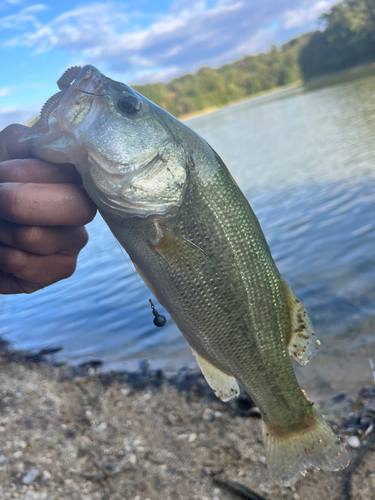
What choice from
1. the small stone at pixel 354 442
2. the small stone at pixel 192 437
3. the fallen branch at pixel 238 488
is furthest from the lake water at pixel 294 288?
the fallen branch at pixel 238 488

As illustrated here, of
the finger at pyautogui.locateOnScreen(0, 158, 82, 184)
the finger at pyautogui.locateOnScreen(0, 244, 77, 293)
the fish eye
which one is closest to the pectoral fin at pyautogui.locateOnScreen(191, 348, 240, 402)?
the finger at pyautogui.locateOnScreen(0, 244, 77, 293)

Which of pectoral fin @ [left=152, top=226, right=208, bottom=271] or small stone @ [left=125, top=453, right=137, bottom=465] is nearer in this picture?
pectoral fin @ [left=152, top=226, right=208, bottom=271]

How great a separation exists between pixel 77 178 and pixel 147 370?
3.74 meters

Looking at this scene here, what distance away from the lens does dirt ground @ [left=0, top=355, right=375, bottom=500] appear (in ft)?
10.1

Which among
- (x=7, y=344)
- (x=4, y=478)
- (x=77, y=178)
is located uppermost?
(x=77, y=178)

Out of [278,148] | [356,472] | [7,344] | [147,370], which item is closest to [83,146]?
[356,472]

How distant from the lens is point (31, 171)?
6.49ft

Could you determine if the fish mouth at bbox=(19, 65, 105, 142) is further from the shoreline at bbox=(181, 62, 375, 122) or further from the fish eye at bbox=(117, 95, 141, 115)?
the shoreline at bbox=(181, 62, 375, 122)

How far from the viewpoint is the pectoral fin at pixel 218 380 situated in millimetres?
2463

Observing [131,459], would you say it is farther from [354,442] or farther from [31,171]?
[31,171]

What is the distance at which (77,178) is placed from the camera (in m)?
2.16

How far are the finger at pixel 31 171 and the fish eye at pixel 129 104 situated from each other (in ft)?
1.59

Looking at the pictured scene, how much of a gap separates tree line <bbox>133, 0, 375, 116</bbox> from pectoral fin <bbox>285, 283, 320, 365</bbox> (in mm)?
80759

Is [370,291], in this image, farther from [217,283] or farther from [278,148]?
[278,148]
